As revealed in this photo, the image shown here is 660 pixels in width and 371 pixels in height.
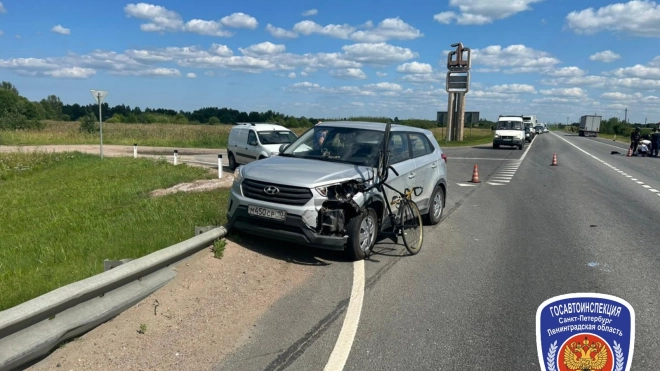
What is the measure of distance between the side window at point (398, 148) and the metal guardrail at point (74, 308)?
3627mm

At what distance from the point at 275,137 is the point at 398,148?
1073 cm

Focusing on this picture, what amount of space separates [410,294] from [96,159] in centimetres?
2011

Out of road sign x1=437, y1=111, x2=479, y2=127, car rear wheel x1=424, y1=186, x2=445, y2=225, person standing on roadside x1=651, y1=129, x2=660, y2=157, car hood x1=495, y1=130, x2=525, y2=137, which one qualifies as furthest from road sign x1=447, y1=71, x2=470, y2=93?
car rear wheel x1=424, y1=186, x2=445, y2=225

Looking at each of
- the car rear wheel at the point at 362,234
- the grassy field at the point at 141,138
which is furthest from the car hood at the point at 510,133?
the car rear wheel at the point at 362,234

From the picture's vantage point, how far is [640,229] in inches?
359

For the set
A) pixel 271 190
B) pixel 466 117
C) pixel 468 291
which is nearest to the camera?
pixel 468 291

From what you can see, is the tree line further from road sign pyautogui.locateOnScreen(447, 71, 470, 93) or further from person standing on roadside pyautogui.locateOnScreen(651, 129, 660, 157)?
person standing on roadside pyautogui.locateOnScreen(651, 129, 660, 157)

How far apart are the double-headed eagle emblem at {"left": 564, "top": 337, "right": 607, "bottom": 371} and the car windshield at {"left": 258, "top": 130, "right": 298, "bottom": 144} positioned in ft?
52.7

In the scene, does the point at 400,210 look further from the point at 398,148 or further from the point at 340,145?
the point at 340,145

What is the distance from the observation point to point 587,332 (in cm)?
209

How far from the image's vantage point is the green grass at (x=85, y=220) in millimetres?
5590

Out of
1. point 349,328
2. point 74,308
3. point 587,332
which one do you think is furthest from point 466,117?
point 587,332

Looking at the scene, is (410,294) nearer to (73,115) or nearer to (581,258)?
(581,258)

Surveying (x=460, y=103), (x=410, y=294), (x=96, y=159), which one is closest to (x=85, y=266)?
(x=410, y=294)
